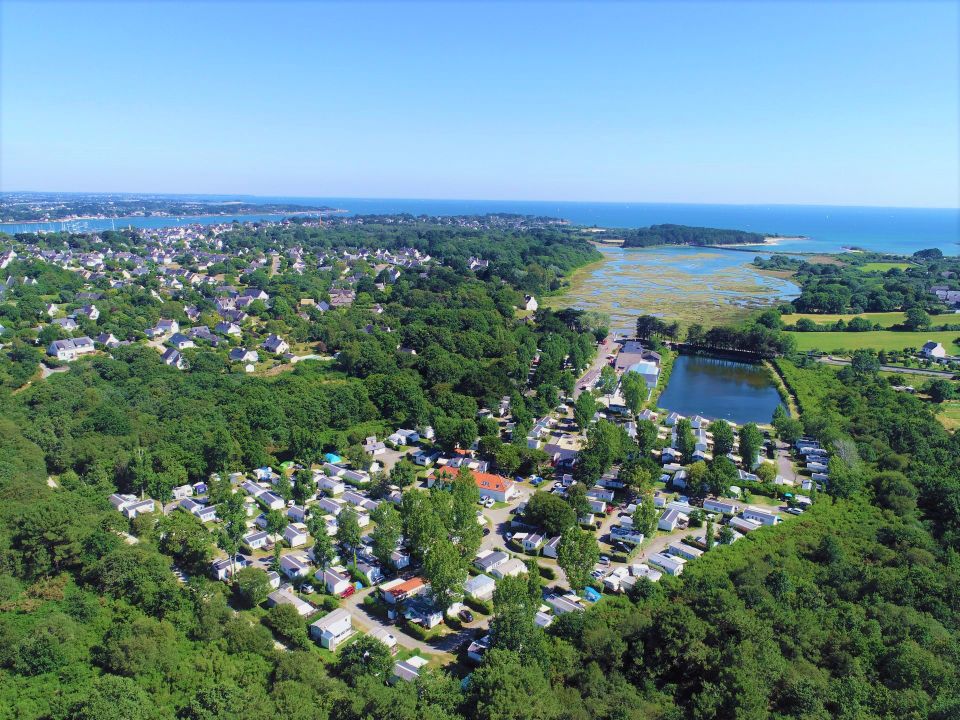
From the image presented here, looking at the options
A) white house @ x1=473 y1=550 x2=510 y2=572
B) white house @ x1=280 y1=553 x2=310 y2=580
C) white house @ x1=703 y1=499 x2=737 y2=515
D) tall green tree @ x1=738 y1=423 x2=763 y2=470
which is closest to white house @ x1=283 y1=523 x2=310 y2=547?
white house @ x1=280 y1=553 x2=310 y2=580

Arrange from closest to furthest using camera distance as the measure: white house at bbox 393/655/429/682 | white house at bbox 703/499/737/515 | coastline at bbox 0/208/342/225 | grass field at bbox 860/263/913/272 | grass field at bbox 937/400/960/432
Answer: white house at bbox 393/655/429/682, white house at bbox 703/499/737/515, grass field at bbox 937/400/960/432, grass field at bbox 860/263/913/272, coastline at bbox 0/208/342/225

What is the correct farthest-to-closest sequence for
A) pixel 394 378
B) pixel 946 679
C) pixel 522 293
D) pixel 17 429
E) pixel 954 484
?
pixel 522 293 → pixel 394 378 → pixel 17 429 → pixel 954 484 → pixel 946 679

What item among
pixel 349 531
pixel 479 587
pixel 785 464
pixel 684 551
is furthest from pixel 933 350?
pixel 349 531

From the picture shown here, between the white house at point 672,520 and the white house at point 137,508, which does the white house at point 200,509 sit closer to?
the white house at point 137,508

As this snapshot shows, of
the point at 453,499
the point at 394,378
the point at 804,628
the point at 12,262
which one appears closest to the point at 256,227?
the point at 12,262

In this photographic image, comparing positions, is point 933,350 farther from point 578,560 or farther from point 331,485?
point 331,485

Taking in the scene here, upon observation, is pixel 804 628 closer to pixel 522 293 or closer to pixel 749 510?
pixel 749 510

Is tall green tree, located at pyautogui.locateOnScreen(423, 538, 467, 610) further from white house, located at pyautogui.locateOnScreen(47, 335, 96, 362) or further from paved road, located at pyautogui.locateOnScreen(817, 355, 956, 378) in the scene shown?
paved road, located at pyautogui.locateOnScreen(817, 355, 956, 378)
